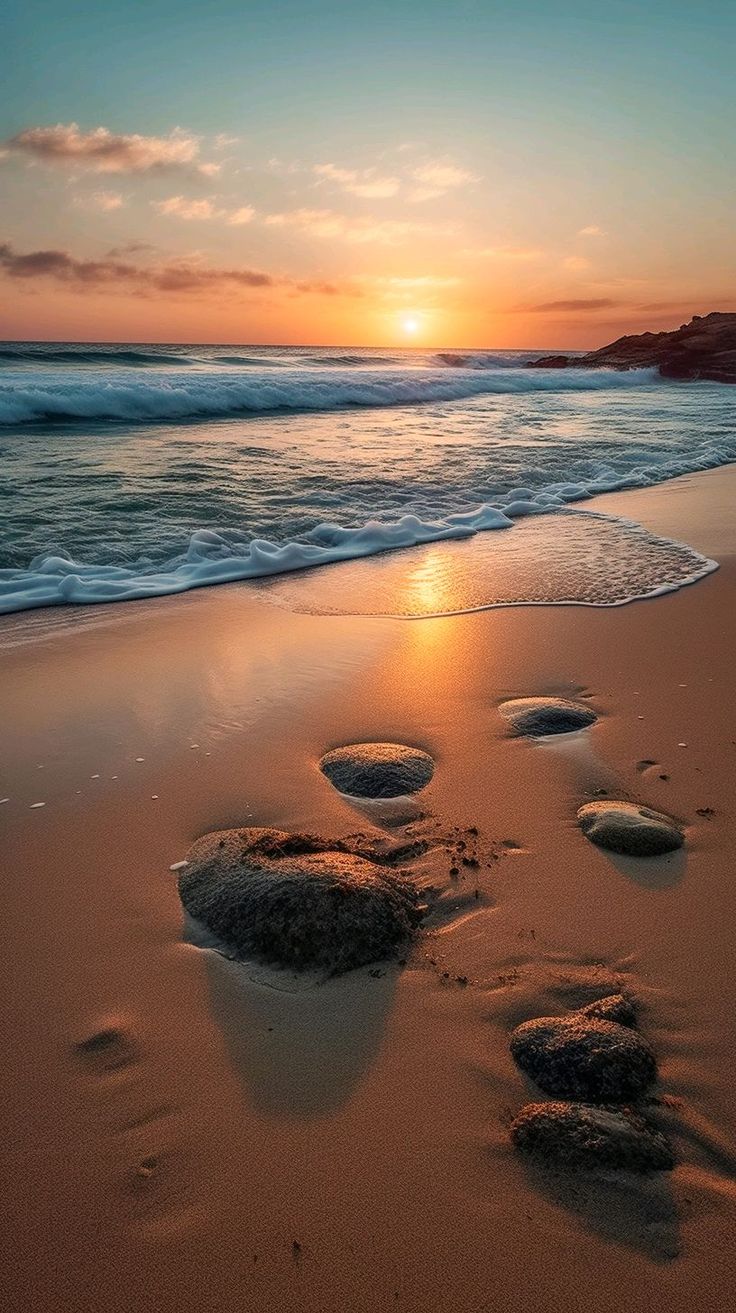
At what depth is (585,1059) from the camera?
1.73m

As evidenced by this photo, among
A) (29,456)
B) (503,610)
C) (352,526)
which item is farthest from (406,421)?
(503,610)

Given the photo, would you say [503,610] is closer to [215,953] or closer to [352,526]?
[352,526]

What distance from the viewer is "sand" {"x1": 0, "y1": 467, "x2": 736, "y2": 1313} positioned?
1.41 m

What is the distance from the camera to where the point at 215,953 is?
2.12m

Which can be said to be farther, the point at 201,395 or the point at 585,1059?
the point at 201,395

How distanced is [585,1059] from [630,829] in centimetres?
98

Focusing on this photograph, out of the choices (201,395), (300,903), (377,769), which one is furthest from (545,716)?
(201,395)

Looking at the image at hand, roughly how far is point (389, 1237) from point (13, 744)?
2.40 m

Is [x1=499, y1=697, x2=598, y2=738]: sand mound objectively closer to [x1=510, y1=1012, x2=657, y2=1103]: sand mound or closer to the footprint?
[x1=510, y1=1012, x2=657, y2=1103]: sand mound

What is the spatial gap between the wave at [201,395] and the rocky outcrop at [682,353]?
12.6 m

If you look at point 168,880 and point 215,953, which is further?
point 168,880

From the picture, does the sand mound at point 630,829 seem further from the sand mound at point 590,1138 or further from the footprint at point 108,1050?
the footprint at point 108,1050

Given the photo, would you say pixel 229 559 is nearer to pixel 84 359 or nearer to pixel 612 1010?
pixel 612 1010

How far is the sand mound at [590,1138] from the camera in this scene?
155 centimetres
